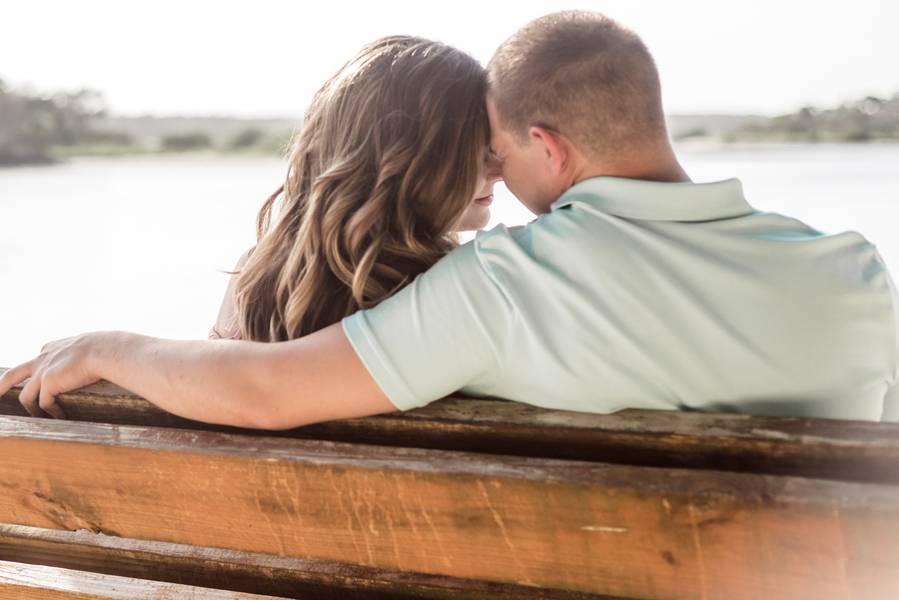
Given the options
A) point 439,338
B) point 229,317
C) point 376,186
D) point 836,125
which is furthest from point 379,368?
point 836,125

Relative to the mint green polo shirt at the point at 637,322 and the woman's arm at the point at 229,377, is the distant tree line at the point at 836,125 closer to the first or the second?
the mint green polo shirt at the point at 637,322

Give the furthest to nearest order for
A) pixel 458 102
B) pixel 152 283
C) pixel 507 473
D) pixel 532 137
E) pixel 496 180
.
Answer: pixel 152 283 < pixel 496 180 < pixel 458 102 < pixel 532 137 < pixel 507 473

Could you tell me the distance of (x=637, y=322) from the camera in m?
1.20

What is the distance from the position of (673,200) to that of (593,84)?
27cm

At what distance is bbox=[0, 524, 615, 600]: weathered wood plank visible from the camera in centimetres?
113

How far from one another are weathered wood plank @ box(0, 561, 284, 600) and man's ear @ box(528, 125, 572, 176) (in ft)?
2.62

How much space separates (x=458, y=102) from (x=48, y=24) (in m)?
9.89

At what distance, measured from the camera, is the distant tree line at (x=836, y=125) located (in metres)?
5.47

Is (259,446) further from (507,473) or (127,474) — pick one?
(507,473)

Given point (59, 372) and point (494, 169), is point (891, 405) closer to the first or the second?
point (494, 169)

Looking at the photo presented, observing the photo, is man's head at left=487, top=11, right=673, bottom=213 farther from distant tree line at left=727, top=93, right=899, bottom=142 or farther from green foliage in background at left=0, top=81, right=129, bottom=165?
green foliage in background at left=0, top=81, right=129, bottom=165

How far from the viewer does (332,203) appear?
1583 mm

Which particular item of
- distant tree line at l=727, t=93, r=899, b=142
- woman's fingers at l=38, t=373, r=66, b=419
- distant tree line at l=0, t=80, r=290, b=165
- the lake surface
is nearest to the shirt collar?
woman's fingers at l=38, t=373, r=66, b=419

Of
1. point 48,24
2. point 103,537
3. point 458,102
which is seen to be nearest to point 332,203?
point 458,102
